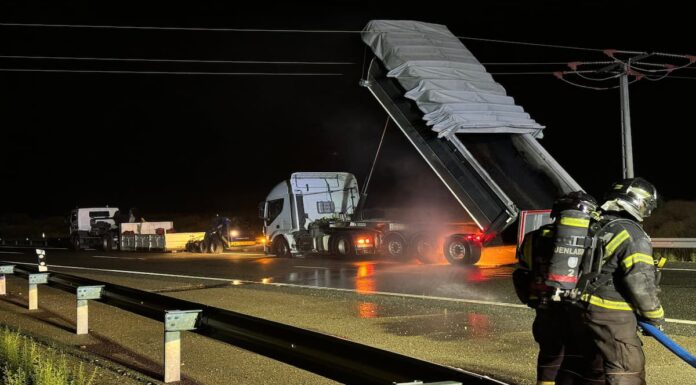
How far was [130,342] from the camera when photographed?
26.6 ft

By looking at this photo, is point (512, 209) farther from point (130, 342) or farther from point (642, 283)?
point (642, 283)

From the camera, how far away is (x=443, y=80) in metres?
16.3

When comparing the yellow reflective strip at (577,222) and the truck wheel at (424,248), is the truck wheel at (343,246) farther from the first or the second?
the yellow reflective strip at (577,222)

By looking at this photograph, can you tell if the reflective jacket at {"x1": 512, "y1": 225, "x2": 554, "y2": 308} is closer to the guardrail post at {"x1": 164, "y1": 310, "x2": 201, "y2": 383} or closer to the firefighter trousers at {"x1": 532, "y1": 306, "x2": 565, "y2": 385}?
the firefighter trousers at {"x1": 532, "y1": 306, "x2": 565, "y2": 385}

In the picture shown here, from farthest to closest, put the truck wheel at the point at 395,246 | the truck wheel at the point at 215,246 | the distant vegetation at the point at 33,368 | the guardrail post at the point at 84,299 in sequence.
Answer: the truck wheel at the point at 215,246 < the truck wheel at the point at 395,246 < the guardrail post at the point at 84,299 < the distant vegetation at the point at 33,368

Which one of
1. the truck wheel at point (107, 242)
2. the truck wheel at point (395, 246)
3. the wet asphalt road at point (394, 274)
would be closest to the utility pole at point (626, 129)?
the wet asphalt road at point (394, 274)

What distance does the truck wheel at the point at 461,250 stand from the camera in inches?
675

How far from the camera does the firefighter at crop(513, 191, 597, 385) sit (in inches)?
166

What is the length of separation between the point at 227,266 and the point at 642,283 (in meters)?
16.9

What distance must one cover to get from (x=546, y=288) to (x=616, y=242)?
507 millimetres

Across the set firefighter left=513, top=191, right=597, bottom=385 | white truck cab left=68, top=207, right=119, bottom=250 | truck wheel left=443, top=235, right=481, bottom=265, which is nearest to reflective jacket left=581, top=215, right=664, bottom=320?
firefighter left=513, top=191, right=597, bottom=385

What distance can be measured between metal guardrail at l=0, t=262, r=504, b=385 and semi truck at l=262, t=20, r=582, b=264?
9673 millimetres

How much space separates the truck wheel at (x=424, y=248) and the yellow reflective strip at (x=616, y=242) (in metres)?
14.7

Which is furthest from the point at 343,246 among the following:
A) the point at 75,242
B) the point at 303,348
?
the point at 75,242
